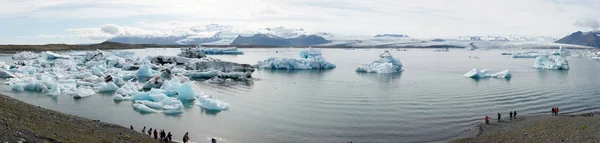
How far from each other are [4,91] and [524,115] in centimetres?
2846

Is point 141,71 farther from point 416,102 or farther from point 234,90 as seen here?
point 416,102

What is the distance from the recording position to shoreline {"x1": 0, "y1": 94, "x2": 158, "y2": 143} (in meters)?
9.38

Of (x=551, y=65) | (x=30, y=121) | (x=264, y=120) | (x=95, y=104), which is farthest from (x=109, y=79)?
(x=551, y=65)

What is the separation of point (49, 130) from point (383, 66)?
36839 millimetres

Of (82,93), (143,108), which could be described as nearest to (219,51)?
(82,93)

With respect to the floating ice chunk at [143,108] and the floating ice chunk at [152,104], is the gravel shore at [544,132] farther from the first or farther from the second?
the floating ice chunk at [152,104]

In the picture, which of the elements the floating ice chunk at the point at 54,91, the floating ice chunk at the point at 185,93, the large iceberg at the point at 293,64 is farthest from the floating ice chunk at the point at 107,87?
the large iceberg at the point at 293,64

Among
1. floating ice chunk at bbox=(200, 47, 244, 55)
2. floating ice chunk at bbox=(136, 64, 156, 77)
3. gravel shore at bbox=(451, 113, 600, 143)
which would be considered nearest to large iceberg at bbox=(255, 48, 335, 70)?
floating ice chunk at bbox=(136, 64, 156, 77)

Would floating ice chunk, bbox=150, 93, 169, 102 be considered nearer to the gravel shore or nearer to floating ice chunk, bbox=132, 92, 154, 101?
floating ice chunk, bbox=132, 92, 154, 101

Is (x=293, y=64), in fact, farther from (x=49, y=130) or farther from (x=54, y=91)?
(x=49, y=130)

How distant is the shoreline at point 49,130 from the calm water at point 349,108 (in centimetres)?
287

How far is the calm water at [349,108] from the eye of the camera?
17312 millimetres

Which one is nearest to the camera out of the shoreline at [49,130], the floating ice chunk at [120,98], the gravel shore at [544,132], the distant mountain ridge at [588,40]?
the shoreline at [49,130]

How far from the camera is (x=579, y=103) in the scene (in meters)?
25.1
